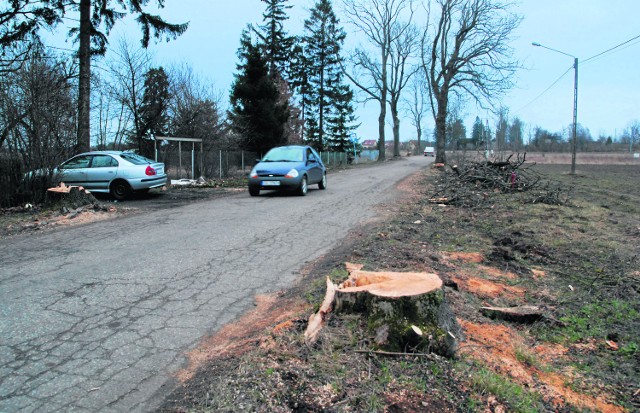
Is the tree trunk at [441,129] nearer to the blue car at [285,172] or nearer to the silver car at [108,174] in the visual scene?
the blue car at [285,172]

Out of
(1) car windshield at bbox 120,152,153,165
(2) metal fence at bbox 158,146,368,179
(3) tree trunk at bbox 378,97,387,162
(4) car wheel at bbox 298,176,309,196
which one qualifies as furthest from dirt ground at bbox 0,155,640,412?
(3) tree trunk at bbox 378,97,387,162

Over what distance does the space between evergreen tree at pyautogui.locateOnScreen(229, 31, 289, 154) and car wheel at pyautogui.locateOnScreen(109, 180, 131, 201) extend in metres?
14.6

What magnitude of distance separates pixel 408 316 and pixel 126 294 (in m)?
3.16

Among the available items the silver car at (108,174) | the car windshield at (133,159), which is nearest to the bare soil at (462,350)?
the silver car at (108,174)

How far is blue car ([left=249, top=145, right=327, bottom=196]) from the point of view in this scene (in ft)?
43.7

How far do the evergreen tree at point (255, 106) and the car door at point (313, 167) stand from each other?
516 inches

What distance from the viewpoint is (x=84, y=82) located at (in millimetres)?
14422

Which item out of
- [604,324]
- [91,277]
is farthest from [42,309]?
[604,324]

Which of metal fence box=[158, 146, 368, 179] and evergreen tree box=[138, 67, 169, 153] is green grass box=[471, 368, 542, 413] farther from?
evergreen tree box=[138, 67, 169, 153]

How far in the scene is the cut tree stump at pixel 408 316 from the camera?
3.09 metres

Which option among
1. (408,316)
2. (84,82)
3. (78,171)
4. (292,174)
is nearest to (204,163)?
(84,82)

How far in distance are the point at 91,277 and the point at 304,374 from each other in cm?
366

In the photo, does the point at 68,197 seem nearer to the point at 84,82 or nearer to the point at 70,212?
the point at 70,212

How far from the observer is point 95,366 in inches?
127
